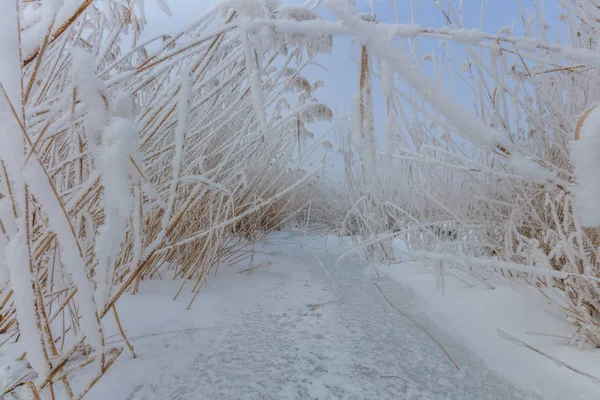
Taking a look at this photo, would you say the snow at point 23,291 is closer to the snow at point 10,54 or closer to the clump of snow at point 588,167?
the snow at point 10,54

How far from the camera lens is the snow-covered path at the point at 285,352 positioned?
0.66m

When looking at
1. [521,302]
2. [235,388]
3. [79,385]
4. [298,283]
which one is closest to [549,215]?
[521,302]

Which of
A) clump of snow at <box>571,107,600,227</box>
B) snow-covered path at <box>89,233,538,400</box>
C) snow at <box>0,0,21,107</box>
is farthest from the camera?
snow-covered path at <box>89,233,538,400</box>

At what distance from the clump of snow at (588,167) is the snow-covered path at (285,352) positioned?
1.69 ft

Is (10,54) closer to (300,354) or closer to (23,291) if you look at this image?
(23,291)

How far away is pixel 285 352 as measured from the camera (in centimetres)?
81

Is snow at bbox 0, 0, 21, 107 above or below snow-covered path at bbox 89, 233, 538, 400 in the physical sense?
above

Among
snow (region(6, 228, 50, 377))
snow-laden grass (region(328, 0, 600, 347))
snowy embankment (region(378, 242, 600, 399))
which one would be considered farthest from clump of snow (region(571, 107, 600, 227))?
snow (region(6, 228, 50, 377))

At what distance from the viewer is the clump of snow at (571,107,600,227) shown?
25 centimetres

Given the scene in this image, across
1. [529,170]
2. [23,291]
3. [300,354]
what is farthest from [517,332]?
[23,291]

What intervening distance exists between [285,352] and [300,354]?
0.11 ft

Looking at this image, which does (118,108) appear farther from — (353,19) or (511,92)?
(511,92)

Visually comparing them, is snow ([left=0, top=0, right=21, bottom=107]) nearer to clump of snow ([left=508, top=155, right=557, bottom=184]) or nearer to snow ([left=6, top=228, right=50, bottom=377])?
snow ([left=6, top=228, right=50, bottom=377])

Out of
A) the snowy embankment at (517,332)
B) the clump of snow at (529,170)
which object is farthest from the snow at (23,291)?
the snowy embankment at (517,332)
